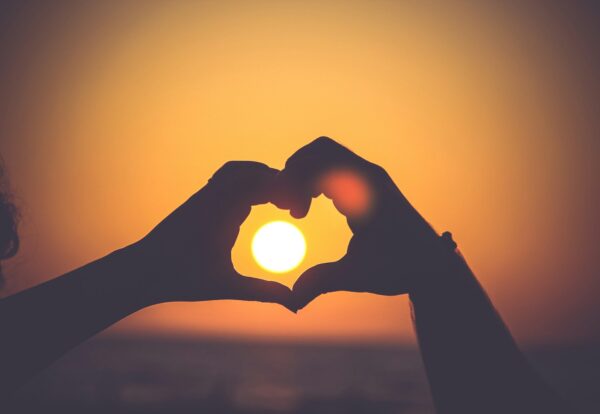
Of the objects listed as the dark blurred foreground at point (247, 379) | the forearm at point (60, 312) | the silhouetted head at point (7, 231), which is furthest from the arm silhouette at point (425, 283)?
the dark blurred foreground at point (247, 379)

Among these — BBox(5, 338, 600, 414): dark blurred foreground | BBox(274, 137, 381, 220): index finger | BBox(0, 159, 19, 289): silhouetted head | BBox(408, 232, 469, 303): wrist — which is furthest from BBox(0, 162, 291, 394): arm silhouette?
BBox(5, 338, 600, 414): dark blurred foreground

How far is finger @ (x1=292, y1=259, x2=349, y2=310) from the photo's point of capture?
195 cm

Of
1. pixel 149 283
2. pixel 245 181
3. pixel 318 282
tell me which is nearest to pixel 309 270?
pixel 318 282

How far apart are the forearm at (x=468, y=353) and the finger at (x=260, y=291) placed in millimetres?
496

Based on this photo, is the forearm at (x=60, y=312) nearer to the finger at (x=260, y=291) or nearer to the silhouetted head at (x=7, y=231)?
the finger at (x=260, y=291)

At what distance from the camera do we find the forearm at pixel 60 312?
1321mm

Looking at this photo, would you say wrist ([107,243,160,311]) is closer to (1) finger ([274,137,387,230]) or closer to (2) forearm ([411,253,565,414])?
(1) finger ([274,137,387,230])

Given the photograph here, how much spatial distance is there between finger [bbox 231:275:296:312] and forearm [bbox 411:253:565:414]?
1.63 feet

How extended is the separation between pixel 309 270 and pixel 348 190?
1.16 ft

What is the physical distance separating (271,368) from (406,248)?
6215 centimetres

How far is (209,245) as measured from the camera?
1.90 m

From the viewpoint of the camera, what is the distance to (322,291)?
1988 millimetres

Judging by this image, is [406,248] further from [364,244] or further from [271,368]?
[271,368]

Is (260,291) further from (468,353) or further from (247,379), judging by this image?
(247,379)
